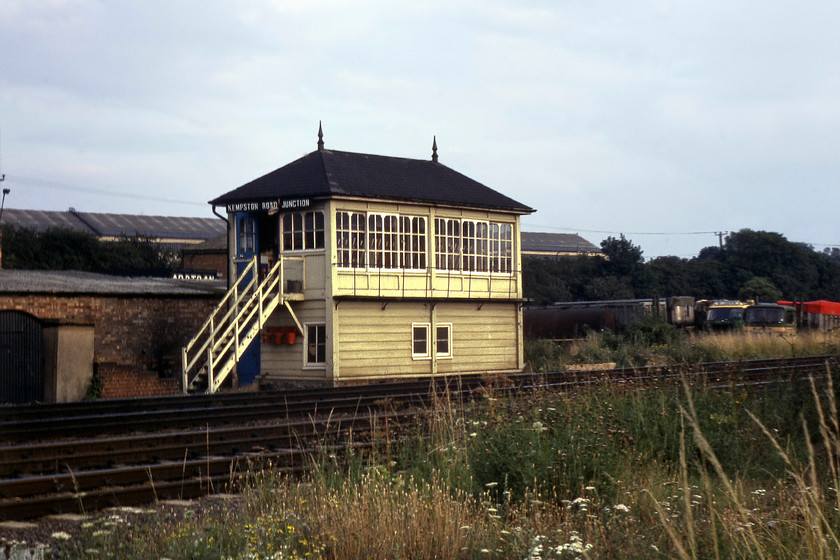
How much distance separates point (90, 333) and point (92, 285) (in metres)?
3.97

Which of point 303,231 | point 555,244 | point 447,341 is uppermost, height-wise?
point 555,244

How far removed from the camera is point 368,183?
2492cm

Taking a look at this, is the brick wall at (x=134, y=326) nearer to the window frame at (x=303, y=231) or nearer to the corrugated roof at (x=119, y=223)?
the window frame at (x=303, y=231)

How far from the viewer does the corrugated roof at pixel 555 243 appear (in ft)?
381

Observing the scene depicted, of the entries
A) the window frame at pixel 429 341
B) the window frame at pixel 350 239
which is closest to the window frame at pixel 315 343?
the window frame at pixel 350 239

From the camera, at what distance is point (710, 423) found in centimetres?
976

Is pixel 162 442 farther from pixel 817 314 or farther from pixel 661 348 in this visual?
pixel 817 314

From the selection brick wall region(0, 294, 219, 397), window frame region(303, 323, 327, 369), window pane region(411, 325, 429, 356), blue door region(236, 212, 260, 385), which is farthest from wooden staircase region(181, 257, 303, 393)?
window pane region(411, 325, 429, 356)

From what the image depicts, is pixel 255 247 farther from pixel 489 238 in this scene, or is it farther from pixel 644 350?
pixel 644 350

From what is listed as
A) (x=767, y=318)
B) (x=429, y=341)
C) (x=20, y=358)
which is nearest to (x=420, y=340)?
(x=429, y=341)

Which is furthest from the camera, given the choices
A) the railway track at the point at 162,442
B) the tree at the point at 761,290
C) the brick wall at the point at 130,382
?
the tree at the point at 761,290

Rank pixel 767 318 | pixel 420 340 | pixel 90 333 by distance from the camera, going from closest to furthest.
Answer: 1. pixel 90 333
2. pixel 420 340
3. pixel 767 318

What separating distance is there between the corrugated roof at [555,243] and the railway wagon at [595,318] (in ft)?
233

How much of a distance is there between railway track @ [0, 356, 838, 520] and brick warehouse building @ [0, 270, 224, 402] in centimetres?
463
